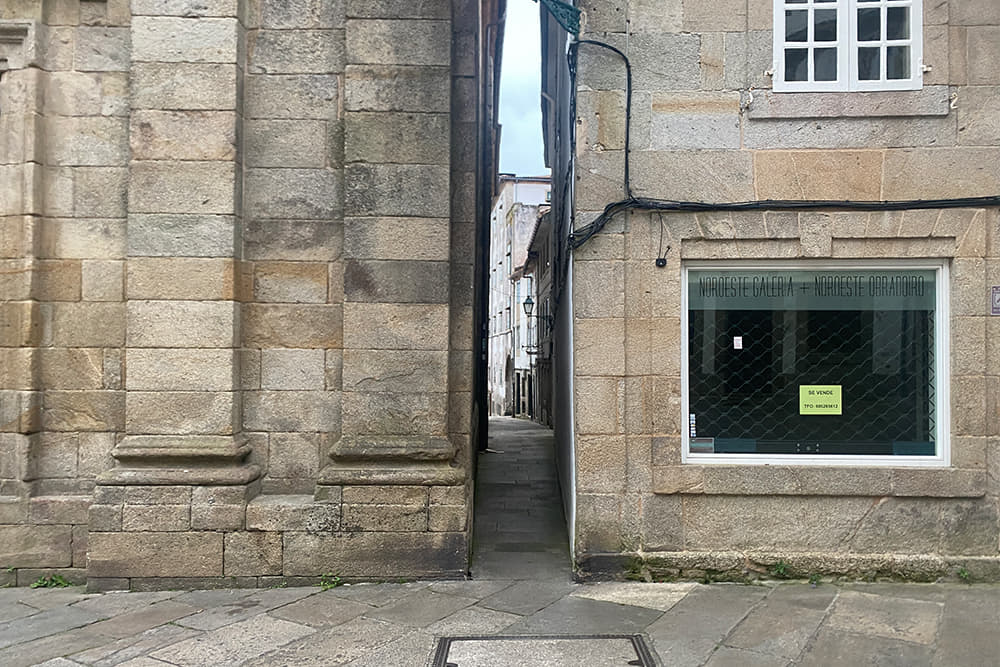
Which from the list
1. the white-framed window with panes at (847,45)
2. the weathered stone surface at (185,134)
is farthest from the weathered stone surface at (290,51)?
the white-framed window with panes at (847,45)

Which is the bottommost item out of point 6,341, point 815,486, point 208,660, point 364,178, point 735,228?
point 208,660

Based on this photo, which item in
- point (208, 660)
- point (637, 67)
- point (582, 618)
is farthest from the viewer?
point (637, 67)

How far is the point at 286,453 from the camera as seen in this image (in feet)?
18.9

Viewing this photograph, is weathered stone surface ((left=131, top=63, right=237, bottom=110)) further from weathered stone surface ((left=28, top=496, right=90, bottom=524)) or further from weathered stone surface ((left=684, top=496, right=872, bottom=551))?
weathered stone surface ((left=684, top=496, right=872, bottom=551))

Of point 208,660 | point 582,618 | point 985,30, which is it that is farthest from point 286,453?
point 985,30

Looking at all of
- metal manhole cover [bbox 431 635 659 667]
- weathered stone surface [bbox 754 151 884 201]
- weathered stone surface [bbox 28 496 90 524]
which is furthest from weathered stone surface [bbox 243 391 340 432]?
weathered stone surface [bbox 754 151 884 201]

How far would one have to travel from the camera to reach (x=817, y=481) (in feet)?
17.7

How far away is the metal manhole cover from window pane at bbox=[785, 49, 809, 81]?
164 inches

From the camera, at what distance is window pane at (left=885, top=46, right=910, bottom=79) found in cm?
548

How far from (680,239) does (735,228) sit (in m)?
0.41

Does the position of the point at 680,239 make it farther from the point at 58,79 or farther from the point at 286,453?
the point at 58,79

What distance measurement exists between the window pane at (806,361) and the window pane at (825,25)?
1756 millimetres

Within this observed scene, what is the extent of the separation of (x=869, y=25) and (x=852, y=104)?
647 millimetres

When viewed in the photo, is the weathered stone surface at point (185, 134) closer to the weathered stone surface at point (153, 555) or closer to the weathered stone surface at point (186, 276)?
the weathered stone surface at point (186, 276)
